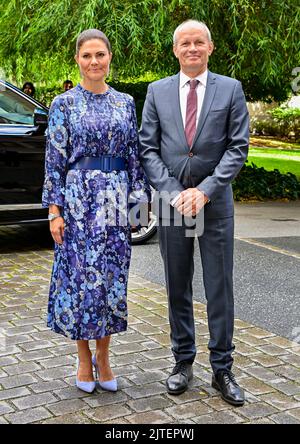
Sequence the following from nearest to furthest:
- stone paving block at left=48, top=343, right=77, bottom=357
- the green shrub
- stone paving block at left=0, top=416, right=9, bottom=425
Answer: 1. stone paving block at left=0, top=416, right=9, bottom=425
2. stone paving block at left=48, top=343, right=77, bottom=357
3. the green shrub

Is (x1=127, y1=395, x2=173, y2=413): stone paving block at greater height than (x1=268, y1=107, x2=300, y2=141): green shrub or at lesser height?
lesser

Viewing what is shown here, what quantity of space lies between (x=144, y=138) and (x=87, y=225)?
59 cm

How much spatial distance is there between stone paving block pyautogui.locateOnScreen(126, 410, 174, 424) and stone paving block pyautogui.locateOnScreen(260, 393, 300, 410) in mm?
609

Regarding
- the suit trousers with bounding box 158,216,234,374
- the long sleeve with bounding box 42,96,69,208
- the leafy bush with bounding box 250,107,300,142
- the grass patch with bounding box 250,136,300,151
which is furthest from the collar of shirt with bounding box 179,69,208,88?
the leafy bush with bounding box 250,107,300,142

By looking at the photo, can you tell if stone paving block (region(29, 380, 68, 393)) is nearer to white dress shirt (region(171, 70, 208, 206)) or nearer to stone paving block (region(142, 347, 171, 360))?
stone paving block (region(142, 347, 171, 360))

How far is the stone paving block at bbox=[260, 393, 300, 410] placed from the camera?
409 centimetres

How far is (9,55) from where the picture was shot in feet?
41.2

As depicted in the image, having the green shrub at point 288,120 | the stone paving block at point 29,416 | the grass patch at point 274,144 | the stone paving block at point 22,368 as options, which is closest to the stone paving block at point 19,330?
the stone paving block at point 22,368

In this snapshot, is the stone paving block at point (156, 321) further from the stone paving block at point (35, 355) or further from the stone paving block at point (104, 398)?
the stone paving block at point (104, 398)

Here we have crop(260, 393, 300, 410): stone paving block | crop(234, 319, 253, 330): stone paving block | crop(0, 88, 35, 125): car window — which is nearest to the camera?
crop(260, 393, 300, 410): stone paving block

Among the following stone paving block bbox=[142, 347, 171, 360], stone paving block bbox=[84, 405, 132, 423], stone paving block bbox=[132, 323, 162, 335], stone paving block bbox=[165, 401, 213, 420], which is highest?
stone paving block bbox=[132, 323, 162, 335]

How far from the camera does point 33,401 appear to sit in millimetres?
4148

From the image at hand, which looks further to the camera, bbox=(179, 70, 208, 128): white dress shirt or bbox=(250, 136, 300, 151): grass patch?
bbox=(250, 136, 300, 151): grass patch

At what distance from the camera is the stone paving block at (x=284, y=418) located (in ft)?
12.8
